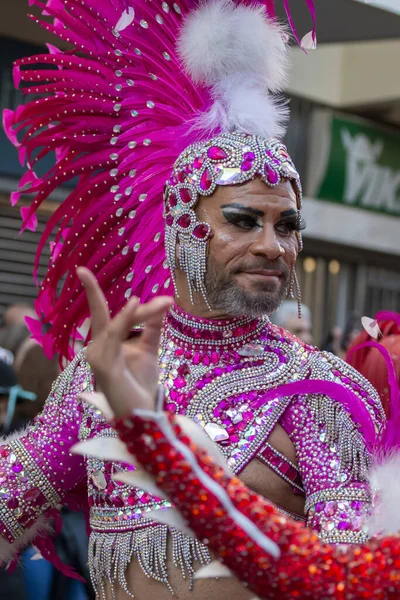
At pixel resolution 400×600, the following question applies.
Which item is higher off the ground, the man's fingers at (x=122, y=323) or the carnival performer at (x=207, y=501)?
the man's fingers at (x=122, y=323)

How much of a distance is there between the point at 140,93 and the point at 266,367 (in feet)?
2.89

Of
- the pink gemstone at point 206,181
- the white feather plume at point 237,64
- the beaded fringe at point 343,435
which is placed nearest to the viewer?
the beaded fringe at point 343,435

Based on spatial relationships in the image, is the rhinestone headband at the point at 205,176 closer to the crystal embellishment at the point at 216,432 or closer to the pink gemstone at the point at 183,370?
the pink gemstone at the point at 183,370

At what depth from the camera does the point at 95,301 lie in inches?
70.2

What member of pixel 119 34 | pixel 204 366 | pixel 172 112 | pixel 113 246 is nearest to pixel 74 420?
pixel 204 366

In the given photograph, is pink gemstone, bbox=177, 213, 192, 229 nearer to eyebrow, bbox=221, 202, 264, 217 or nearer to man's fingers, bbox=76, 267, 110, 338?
eyebrow, bbox=221, 202, 264, 217

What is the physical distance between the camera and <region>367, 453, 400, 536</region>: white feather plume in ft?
6.75

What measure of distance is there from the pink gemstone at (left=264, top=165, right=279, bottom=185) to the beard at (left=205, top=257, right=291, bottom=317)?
0.64 feet

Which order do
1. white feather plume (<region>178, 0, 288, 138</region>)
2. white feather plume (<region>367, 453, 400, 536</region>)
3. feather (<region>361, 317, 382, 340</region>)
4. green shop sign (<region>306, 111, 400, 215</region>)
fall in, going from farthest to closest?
1. green shop sign (<region>306, 111, 400, 215</region>)
2. feather (<region>361, 317, 382, 340</region>)
3. white feather plume (<region>178, 0, 288, 138</region>)
4. white feather plume (<region>367, 453, 400, 536</region>)

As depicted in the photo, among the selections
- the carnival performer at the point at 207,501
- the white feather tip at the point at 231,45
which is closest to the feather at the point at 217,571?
the carnival performer at the point at 207,501

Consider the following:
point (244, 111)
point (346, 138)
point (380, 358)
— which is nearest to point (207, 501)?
point (244, 111)

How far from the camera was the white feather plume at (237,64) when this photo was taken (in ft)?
8.43

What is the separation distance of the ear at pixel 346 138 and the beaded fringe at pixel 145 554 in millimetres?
7452

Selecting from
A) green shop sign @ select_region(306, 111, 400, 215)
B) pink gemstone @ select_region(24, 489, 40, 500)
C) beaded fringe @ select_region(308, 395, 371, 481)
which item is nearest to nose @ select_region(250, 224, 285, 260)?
beaded fringe @ select_region(308, 395, 371, 481)
